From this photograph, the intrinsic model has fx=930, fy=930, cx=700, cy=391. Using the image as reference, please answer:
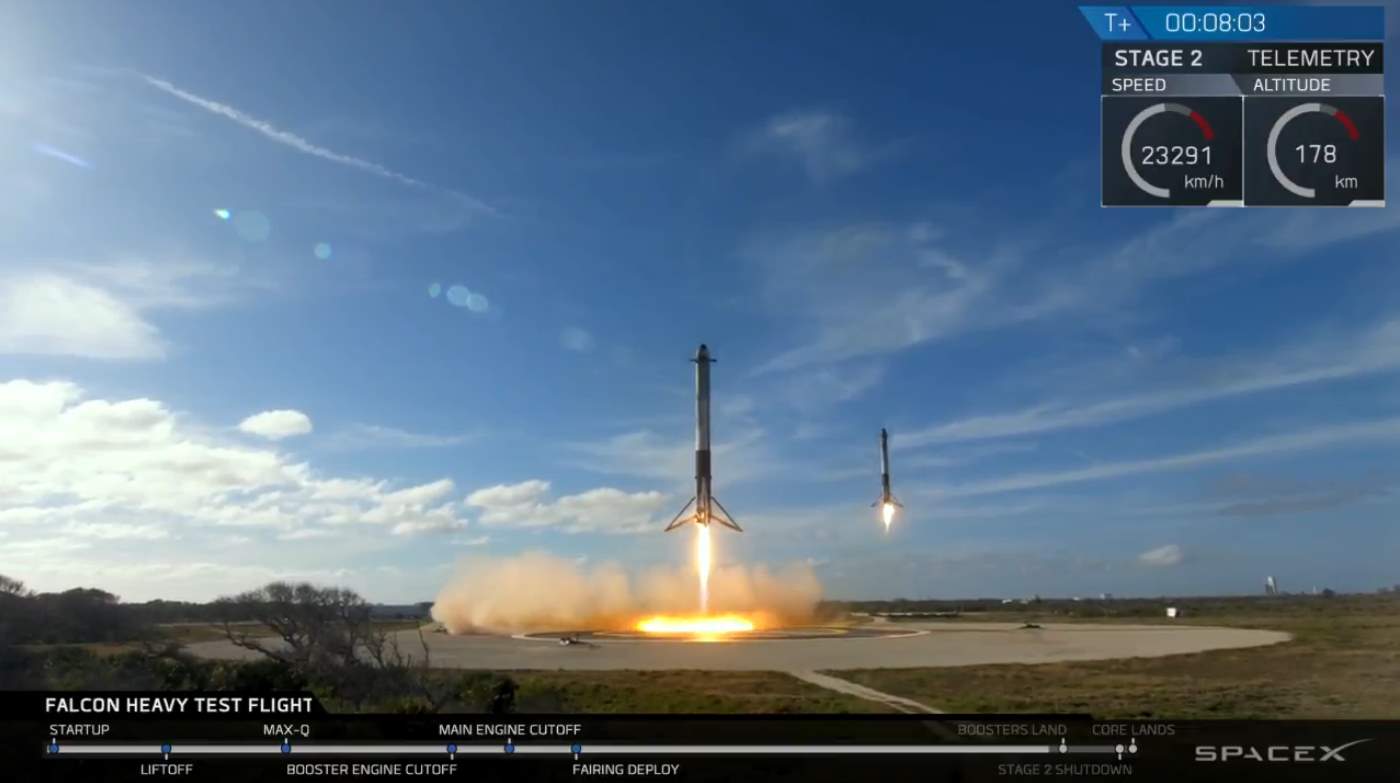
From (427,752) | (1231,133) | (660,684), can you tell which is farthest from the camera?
(660,684)

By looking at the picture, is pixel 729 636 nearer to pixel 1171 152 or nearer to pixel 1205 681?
pixel 1205 681

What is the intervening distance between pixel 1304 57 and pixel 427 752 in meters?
11.8

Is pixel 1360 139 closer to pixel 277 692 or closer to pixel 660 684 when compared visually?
pixel 277 692

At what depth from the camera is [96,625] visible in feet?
52.5

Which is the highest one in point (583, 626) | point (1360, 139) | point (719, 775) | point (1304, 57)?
point (1304, 57)

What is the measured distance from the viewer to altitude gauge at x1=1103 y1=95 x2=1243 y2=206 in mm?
9891

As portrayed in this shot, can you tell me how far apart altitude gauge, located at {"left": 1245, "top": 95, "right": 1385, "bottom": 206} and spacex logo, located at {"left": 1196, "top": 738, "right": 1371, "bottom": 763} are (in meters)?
5.55

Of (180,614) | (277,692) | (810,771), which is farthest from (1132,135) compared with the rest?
(180,614)

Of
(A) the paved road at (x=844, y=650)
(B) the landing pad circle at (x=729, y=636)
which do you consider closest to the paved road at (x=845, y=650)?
(A) the paved road at (x=844, y=650)

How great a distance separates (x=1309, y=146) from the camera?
9.88 metres

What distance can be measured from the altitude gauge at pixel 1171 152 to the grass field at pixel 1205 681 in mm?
7255

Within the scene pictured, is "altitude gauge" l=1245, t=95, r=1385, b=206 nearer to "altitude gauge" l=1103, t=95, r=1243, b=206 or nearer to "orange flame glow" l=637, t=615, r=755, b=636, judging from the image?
"altitude gauge" l=1103, t=95, r=1243, b=206
